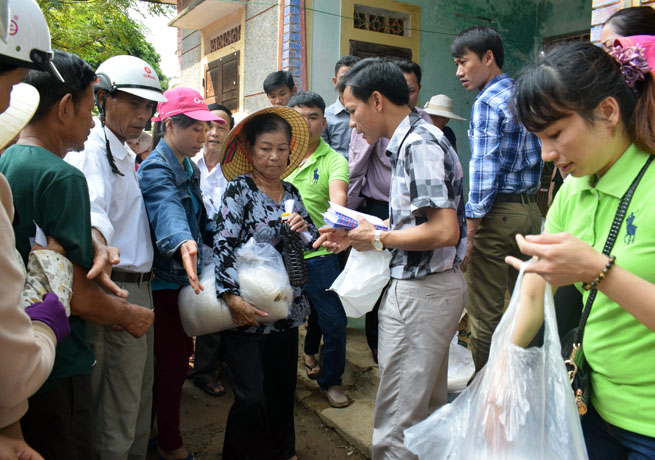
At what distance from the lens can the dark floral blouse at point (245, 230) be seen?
2.41m

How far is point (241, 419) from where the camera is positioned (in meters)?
2.49

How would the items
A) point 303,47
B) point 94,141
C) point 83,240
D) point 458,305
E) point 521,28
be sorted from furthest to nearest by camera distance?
point 521,28 → point 303,47 → point 94,141 → point 458,305 → point 83,240

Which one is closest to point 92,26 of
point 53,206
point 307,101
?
point 307,101

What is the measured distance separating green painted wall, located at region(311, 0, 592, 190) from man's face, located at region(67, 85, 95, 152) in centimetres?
445

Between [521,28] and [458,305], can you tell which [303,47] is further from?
[458,305]

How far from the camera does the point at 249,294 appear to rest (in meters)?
2.35

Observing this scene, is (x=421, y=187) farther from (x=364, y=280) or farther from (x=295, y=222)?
(x=295, y=222)

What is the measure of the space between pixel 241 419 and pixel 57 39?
7661 mm

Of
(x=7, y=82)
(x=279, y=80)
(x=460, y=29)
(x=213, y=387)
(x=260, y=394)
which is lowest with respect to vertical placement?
(x=213, y=387)

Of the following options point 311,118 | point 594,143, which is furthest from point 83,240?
point 311,118

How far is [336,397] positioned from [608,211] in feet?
8.71

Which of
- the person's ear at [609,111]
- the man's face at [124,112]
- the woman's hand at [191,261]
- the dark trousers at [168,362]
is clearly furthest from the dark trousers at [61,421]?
the person's ear at [609,111]

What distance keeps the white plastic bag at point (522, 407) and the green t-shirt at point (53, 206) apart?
52.4 inches

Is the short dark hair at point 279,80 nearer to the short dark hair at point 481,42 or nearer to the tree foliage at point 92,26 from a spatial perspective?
the short dark hair at point 481,42
